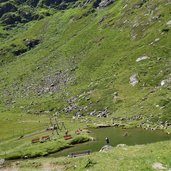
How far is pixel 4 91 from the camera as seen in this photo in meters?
174

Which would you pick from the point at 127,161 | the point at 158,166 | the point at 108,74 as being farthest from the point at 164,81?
the point at 158,166

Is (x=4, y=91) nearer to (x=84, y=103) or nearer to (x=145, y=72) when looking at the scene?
(x=84, y=103)

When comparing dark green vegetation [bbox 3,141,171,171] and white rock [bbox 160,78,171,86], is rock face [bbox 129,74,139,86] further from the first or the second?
dark green vegetation [bbox 3,141,171,171]

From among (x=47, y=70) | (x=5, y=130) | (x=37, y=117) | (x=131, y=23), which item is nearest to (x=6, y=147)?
(x=5, y=130)

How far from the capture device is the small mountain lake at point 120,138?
72.7m

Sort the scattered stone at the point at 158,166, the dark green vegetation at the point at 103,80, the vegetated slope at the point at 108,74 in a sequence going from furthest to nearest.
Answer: the vegetated slope at the point at 108,74 < the dark green vegetation at the point at 103,80 < the scattered stone at the point at 158,166

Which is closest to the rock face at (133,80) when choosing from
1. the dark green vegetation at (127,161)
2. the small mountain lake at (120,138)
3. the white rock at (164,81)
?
the white rock at (164,81)

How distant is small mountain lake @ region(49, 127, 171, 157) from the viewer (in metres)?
72.7

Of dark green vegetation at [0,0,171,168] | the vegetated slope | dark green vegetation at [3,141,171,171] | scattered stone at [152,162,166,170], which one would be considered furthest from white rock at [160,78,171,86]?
scattered stone at [152,162,166,170]

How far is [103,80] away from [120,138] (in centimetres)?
5358

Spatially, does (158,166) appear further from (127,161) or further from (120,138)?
(120,138)

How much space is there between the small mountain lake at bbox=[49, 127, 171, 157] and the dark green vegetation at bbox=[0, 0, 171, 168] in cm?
443

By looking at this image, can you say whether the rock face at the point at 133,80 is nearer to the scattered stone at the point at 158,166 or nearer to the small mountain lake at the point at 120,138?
the small mountain lake at the point at 120,138

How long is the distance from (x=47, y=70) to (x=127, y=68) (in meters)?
52.8
